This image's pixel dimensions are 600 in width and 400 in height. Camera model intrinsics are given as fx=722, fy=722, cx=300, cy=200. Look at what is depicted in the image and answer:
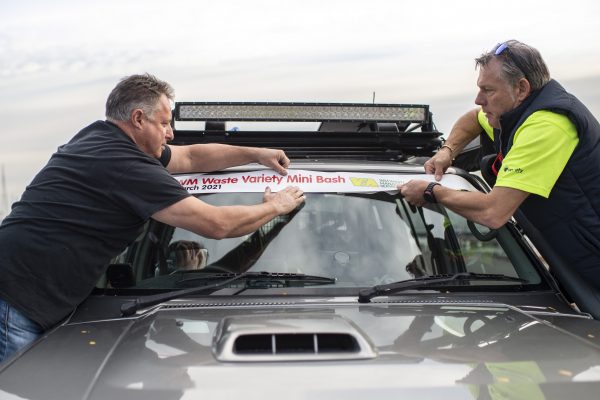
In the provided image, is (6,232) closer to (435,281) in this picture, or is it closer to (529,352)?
(435,281)

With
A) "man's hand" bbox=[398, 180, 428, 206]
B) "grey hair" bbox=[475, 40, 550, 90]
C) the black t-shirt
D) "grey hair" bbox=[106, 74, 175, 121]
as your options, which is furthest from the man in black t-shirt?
"grey hair" bbox=[475, 40, 550, 90]

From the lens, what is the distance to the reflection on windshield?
3088mm

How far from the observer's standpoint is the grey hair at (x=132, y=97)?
3.06 m

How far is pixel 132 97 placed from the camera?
3062mm

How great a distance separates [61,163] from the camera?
3035mm

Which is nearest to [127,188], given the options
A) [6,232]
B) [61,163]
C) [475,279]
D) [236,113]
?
[61,163]

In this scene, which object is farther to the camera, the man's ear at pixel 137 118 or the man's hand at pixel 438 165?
the man's hand at pixel 438 165

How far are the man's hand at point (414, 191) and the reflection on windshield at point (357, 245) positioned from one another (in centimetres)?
12

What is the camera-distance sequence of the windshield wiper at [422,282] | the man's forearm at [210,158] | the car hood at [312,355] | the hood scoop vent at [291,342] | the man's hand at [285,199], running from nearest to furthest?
1. the car hood at [312,355]
2. the hood scoop vent at [291,342]
3. the windshield wiper at [422,282]
4. the man's hand at [285,199]
5. the man's forearm at [210,158]

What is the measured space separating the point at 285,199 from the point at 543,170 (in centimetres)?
108

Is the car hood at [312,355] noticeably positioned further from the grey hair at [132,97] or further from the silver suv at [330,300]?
the grey hair at [132,97]

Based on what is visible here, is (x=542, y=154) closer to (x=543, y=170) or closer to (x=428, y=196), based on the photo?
(x=543, y=170)

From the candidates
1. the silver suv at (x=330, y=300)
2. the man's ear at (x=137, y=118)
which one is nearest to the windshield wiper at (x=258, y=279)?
the silver suv at (x=330, y=300)

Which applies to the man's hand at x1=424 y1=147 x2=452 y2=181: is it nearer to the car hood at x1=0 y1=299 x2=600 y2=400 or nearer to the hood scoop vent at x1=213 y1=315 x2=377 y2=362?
the car hood at x1=0 y1=299 x2=600 y2=400
